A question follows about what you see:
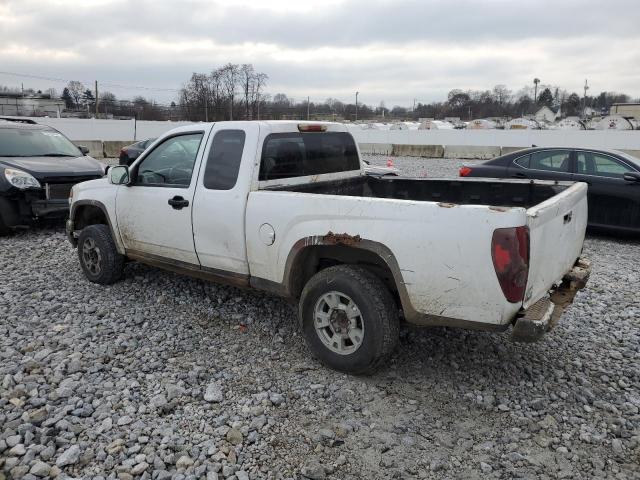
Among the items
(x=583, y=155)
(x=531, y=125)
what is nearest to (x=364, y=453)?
(x=583, y=155)

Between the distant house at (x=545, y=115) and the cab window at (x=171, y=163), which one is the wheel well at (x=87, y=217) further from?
the distant house at (x=545, y=115)

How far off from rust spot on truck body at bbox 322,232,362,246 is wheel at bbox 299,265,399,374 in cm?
22

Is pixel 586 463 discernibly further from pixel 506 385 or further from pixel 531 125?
pixel 531 125

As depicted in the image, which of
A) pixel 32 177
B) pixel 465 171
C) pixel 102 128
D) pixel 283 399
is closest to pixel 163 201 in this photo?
pixel 283 399

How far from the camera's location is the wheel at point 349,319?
3.61m

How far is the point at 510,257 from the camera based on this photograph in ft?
10.0

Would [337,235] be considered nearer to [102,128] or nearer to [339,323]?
[339,323]

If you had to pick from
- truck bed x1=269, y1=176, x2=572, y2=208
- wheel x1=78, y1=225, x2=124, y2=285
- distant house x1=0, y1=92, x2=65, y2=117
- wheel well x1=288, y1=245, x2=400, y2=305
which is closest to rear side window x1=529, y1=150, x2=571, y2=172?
truck bed x1=269, y1=176, x2=572, y2=208

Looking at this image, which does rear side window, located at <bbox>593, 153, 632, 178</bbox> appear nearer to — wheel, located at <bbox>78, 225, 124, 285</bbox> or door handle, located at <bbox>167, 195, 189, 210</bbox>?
door handle, located at <bbox>167, 195, 189, 210</bbox>

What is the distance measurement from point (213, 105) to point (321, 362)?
131 ft

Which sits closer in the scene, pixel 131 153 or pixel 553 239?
pixel 553 239

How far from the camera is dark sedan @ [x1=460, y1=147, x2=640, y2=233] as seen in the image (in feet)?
25.8

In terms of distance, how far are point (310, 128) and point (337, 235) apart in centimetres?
164

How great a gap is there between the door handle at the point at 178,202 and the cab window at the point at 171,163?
5.3 inches
